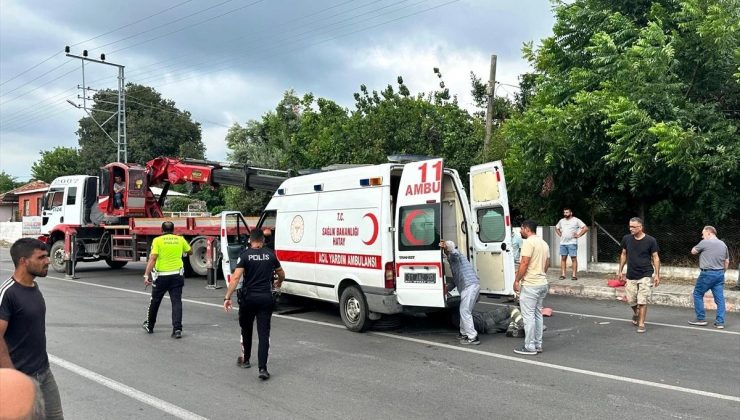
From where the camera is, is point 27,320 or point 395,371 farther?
point 395,371

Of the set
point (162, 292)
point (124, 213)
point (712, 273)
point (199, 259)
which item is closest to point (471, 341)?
point (712, 273)

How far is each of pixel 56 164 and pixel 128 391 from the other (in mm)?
61143

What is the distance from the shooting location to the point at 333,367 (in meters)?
6.28

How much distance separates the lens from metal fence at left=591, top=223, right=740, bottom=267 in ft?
42.7

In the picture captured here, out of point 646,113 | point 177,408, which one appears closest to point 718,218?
point 646,113

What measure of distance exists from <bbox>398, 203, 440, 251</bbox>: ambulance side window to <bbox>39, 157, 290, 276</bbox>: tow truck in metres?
7.65

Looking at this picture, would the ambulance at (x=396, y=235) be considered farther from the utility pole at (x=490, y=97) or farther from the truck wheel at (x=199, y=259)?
the utility pole at (x=490, y=97)

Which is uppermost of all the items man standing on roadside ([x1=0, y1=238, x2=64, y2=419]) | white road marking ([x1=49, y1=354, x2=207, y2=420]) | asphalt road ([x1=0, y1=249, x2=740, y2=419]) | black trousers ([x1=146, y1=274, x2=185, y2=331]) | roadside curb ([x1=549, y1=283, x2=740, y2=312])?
man standing on roadside ([x1=0, y1=238, x2=64, y2=419])

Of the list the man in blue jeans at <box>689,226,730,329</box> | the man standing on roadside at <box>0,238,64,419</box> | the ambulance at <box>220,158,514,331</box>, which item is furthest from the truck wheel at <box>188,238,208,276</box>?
the man standing on roadside at <box>0,238,64,419</box>

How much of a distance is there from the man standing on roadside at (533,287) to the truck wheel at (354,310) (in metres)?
2.21

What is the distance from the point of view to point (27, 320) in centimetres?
348

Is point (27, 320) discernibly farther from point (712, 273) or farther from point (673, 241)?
point (673, 241)

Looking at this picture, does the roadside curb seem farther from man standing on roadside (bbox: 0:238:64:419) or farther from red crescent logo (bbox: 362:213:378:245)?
man standing on roadside (bbox: 0:238:64:419)

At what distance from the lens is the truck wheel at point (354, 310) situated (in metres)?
8.02
